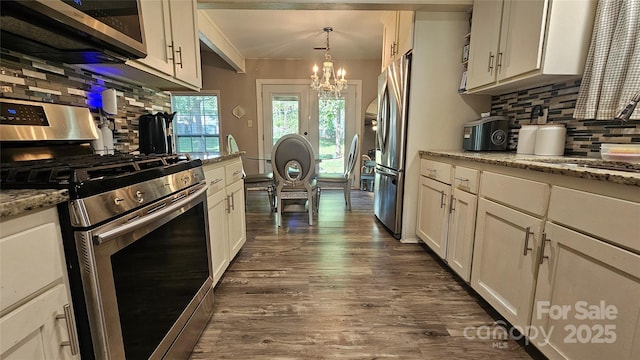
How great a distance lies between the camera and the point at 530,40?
1.63 meters

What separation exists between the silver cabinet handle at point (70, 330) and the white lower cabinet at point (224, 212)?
91cm

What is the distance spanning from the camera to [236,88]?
5.11 metres

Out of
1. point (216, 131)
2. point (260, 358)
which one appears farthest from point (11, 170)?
point (216, 131)

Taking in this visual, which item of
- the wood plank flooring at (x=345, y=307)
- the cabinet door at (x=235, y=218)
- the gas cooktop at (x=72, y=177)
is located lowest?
the wood plank flooring at (x=345, y=307)

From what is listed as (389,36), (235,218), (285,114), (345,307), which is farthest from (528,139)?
(285,114)

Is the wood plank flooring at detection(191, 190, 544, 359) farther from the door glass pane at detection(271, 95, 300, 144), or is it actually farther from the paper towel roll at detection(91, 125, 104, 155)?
the door glass pane at detection(271, 95, 300, 144)

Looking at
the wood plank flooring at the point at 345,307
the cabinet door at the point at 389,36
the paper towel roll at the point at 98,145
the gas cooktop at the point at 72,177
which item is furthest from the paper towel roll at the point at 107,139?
the cabinet door at the point at 389,36

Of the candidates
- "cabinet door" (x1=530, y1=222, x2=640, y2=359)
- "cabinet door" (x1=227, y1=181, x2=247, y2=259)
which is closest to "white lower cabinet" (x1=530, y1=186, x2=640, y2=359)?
"cabinet door" (x1=530, y1=222, x2=640, y2=359)

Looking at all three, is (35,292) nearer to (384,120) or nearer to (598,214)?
(598,214)

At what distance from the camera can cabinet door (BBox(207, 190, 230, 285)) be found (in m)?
1.73

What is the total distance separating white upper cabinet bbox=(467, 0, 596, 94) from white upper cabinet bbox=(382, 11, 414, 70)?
1.87 ft

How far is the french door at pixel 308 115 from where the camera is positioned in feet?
16.8

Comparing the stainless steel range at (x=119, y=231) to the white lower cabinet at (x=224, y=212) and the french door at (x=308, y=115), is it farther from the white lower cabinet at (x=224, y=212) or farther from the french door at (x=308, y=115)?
the french door at (x=308, y=115)

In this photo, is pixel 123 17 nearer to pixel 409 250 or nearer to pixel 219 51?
pixel 409 250
